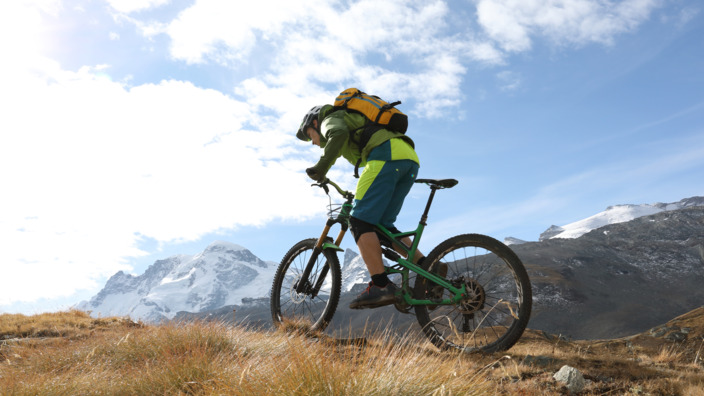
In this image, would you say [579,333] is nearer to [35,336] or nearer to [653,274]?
[653,274]

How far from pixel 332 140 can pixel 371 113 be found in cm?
53

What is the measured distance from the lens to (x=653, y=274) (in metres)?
160

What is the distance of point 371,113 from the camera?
4.82m

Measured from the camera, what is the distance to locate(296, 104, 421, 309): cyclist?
15.0ft

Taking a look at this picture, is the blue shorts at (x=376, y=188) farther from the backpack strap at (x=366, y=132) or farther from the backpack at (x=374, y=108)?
the backpack at (x=374, y=108)

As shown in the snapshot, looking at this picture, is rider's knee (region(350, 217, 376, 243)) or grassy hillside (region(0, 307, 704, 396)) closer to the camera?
grassy hillside (region(0, 307, 704, 396))

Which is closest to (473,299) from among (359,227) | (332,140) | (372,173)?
(359,227)

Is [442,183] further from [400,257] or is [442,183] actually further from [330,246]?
[330,246]

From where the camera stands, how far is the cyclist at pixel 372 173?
4.57 metres

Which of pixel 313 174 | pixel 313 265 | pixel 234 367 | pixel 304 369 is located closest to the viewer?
pixel 304 369

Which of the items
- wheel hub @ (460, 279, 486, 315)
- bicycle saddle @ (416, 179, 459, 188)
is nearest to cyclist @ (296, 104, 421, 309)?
bicycle saddle @ (416, 179, 459, 188)

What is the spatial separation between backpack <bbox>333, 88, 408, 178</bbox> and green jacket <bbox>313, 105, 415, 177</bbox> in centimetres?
6

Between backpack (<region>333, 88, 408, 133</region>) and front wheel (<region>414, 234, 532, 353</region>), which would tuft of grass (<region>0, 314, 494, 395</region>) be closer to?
front wheel (<region>414, 234, 532, 353</region>)

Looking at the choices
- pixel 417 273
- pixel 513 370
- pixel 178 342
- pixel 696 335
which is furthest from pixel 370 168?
pixel 696 335
